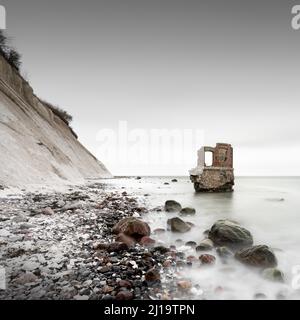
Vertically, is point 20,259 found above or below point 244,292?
above

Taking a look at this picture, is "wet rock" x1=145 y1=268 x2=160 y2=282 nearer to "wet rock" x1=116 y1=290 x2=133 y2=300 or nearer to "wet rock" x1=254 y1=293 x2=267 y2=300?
"wet rock" x1=116 y1=290 x2=133 y2=300

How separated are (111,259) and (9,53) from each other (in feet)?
111

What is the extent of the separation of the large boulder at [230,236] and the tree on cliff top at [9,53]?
105ft

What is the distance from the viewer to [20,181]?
12.8 meters

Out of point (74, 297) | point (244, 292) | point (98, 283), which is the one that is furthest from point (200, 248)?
point (74, 297)

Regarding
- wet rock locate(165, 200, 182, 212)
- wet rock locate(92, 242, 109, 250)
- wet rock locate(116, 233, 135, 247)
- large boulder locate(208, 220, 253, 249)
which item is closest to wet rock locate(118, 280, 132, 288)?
wet rock locate(92, 242, 109, 250)

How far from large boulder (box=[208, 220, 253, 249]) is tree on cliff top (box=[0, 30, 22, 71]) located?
31901mm

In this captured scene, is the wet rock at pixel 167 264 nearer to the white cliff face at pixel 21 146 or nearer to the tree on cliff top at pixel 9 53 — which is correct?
the white cliff face at pixel 21 146

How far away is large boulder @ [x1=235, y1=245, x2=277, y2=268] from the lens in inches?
187

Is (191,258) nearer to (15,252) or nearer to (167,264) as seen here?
(167,264)
